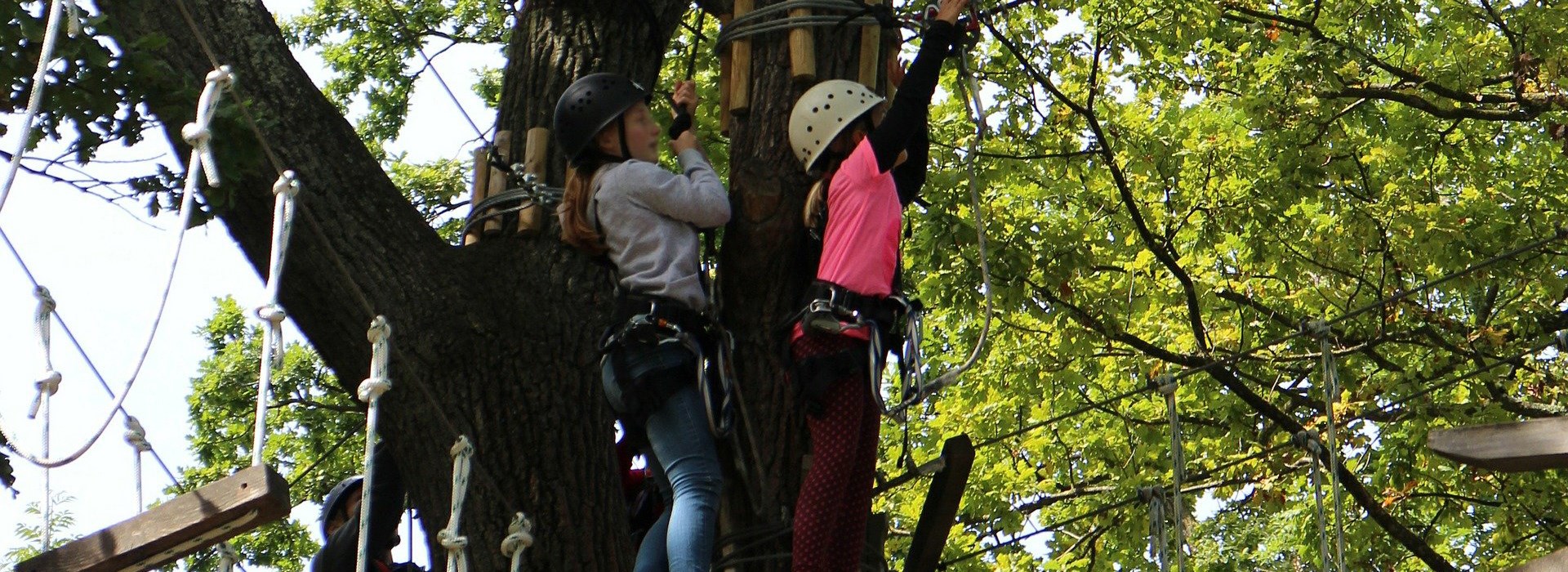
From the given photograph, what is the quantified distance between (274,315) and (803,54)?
1915 mm

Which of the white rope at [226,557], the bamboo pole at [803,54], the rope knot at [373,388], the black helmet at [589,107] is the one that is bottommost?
the white rope at [226,557]

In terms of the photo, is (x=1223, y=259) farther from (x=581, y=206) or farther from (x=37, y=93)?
(x=37, y=93)

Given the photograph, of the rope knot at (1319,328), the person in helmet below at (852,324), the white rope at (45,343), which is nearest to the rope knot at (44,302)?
the white rope at (45,343)

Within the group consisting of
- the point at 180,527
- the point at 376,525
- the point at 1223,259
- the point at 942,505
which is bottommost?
the point at 180,527

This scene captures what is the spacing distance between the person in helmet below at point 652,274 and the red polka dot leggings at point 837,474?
0.23 meters

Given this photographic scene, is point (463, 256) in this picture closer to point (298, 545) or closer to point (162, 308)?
point (162, 308)

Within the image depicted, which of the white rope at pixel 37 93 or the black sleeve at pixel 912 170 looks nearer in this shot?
the white rope at pixel 37 93

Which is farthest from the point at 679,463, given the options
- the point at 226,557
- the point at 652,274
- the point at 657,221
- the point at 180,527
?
the point at 180,527

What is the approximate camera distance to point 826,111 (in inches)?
185

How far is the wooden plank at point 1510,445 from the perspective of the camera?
3.90 metres

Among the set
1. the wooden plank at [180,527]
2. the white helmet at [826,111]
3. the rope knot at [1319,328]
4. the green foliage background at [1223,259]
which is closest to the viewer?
the wooden plank at [180,527]

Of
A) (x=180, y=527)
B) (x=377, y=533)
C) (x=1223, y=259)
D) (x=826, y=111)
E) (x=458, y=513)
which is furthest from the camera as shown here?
(x=1223, y=259)

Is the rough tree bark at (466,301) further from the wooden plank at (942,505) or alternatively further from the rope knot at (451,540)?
the wooden plank at (942,505)

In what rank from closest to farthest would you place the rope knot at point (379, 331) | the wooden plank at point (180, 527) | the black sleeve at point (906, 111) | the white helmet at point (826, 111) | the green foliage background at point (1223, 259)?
the wooden plank at point (180, 527)
the rope knot at point (379, 331)
the black sleeve at point (906, 111)
the white helmet at point (826, 111)
the green foliage background at point (1223, 259)
